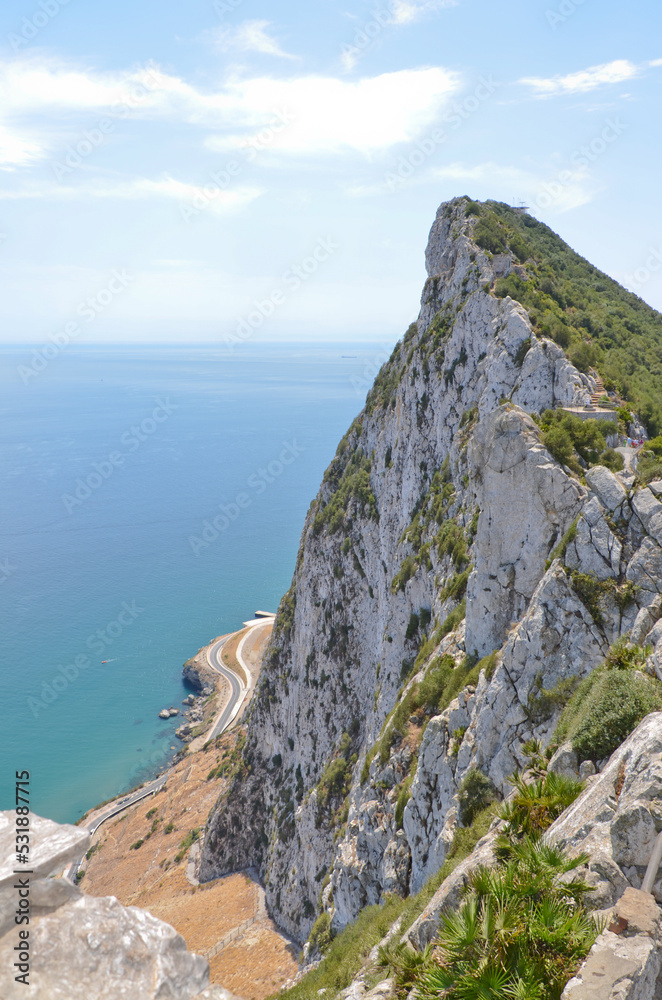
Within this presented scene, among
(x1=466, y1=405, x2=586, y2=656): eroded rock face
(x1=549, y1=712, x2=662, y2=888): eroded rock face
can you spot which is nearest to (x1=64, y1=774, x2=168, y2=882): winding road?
(x1=466, y1=405, x2=586, y2=656): eroded rock face

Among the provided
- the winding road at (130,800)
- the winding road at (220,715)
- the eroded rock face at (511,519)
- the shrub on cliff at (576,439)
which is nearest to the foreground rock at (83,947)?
the eroded rock face at (511,519)

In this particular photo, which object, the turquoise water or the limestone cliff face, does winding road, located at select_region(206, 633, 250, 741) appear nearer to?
the turquoise water

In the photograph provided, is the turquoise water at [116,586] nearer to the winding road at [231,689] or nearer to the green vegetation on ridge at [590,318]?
the winding road at [231,689]

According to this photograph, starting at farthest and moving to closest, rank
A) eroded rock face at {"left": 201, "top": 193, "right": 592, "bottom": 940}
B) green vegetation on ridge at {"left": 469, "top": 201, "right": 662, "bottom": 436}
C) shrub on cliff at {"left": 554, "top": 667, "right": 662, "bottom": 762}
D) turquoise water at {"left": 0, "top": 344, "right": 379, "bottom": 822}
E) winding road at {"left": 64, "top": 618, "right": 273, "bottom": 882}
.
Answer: turquoise water at {"left": 0, "top": 344, "right": 379, "bottom": 822}, winding road at {"left": 64, "top": 618, "right": 273, "bottom": 882}, green vegetation on ridge at {"left": 469, "top": 201, "right": 662, "bottom": 436}, eroded rock face at {"left": 201, "top": 193, "right": 592, "bottom": 940}, shrub on cliff at {"left": 554, "top": 667, "right": 662, "bottom": 762}

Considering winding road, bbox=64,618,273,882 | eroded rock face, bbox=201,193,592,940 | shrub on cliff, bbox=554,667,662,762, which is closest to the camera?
shrub on cliff, bbox=554,667,662,762

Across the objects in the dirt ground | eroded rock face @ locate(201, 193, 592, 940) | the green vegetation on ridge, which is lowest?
the dirt ground

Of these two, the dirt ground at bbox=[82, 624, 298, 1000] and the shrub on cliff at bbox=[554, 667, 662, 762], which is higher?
the shrub on cliff at bbox=[554, 667, 662, 762]

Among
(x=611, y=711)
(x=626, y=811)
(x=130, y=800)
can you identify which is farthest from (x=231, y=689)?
(x=626, y=811)

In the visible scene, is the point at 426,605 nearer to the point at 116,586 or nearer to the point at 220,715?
the point at 220,715
